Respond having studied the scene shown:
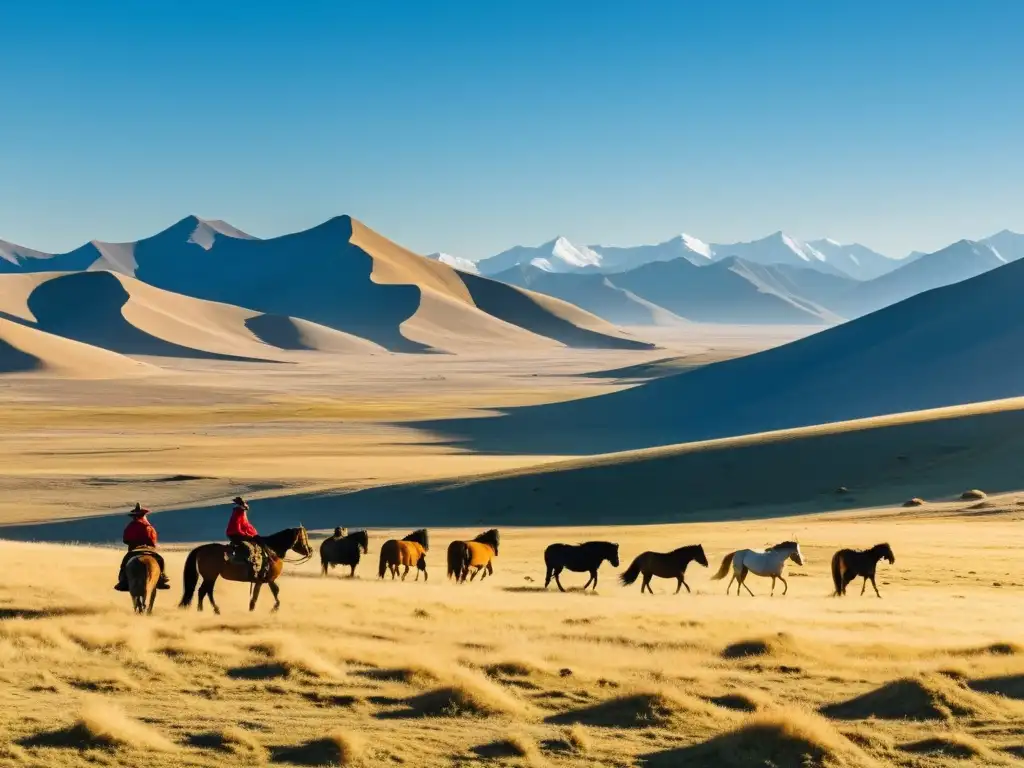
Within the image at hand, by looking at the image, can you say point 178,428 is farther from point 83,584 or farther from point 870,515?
point 83,584

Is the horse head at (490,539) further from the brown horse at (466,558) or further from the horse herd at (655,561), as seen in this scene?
the brown horse at (466,558)

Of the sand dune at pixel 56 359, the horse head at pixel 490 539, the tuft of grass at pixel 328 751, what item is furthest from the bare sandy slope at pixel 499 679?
the sand dune at pixel 56 359

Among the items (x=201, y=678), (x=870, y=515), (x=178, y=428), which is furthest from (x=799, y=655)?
(x=178, y=428)

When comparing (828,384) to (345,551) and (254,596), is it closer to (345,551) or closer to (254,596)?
(345,551)

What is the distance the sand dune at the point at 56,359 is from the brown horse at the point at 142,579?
16290 cm

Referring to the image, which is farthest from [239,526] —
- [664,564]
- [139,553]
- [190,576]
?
[664,564]

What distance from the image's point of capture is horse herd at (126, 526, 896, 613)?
19562mm

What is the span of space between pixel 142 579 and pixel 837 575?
44.4 feet

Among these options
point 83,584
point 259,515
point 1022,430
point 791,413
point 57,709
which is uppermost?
point 791,413

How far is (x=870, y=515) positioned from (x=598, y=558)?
22.2 meters

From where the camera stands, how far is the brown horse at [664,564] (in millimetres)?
25094

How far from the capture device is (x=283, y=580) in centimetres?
2509

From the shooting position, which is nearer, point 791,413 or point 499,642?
point 499,642

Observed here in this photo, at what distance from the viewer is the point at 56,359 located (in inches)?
7249
